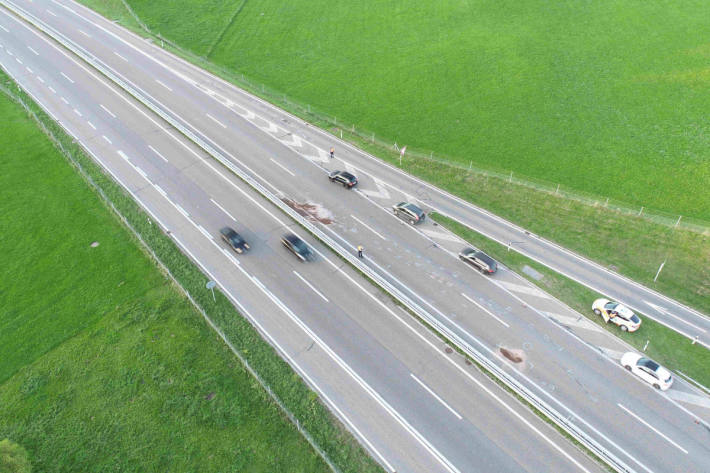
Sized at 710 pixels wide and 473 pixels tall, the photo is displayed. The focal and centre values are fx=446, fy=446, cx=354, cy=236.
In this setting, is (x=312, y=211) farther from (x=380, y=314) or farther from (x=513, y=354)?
(x=513, y=354)

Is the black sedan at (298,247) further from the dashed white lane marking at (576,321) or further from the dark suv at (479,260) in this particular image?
the dashed white lane marking at (576,321)

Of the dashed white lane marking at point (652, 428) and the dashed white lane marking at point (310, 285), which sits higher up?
the dashed white lane marking at point (652, 428)

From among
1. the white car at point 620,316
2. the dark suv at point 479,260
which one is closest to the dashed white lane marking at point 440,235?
the dark suv at point 479,260

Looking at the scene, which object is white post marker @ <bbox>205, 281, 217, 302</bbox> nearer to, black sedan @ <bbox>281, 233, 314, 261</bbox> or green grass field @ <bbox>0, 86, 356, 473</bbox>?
green grass field @ <bbox>0, 86, 356, 473</bbox>

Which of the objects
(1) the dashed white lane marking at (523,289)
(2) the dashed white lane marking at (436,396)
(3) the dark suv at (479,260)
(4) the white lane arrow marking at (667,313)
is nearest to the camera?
(2) the dashed white lane marking at (436,396)

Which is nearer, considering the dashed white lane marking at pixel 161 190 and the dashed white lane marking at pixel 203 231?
the dashed white lane marking at pixel 203 231

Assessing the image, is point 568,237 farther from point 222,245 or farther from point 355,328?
point 222,245

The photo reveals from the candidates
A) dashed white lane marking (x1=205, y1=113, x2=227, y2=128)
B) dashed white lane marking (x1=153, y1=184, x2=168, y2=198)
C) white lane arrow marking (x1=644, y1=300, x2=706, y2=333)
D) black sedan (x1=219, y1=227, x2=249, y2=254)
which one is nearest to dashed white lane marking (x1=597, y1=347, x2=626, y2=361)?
white lane arrow marking (x1=644, y1=300, x2=706, y2=333)
